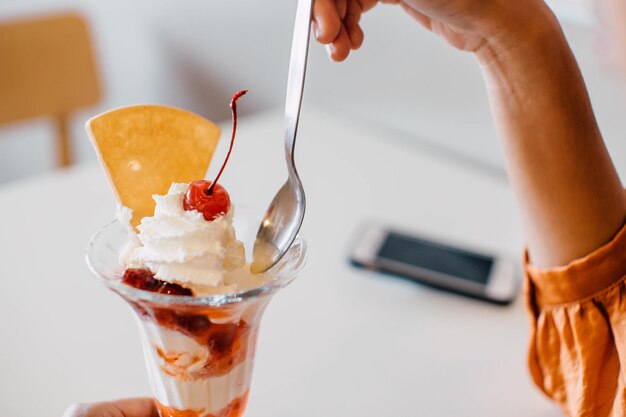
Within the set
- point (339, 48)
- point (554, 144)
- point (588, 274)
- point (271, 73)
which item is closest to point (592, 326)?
point (588, 274)

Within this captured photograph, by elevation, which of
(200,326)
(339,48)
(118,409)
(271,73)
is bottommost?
(271,73)

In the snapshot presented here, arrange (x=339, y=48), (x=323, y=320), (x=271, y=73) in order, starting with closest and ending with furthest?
(x=339, y=48) → (x=323, y=320) → (x=271, y=73)

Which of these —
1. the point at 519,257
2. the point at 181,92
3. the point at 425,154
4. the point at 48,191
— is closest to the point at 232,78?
the point at 181,92

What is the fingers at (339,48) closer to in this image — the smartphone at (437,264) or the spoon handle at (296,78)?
the spoon handle at (296,78)

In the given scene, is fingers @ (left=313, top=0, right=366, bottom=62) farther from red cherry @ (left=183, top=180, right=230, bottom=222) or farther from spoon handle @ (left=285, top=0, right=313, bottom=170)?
red cherry @ (left=183, top=180, right=230, bottom=222)

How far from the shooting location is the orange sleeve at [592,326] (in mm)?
755

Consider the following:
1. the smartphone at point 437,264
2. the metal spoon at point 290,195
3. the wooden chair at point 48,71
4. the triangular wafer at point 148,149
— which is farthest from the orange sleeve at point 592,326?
the wooden chair at point 48,71

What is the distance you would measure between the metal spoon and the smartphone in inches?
14.6

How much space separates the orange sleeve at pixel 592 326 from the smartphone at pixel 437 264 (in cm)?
20

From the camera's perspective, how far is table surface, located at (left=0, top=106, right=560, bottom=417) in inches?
32.3

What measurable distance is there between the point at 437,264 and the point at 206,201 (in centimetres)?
52

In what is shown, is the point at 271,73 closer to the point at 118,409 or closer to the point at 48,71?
the point at 48,71

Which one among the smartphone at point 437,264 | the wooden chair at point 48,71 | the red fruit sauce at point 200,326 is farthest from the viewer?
the wooden chair at point 48,71

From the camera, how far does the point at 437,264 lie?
105 centimetres
